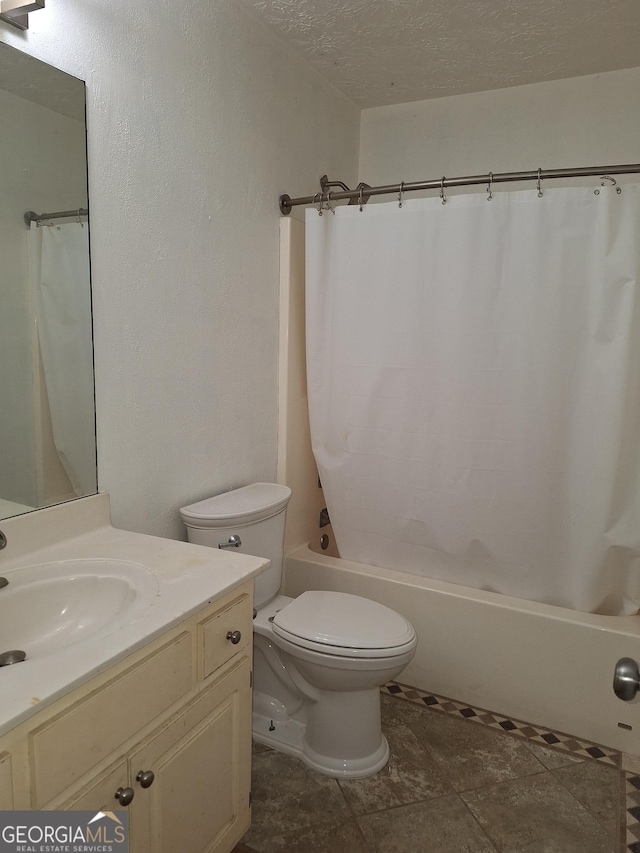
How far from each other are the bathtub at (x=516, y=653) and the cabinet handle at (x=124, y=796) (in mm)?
1322

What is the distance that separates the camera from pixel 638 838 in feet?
5.02

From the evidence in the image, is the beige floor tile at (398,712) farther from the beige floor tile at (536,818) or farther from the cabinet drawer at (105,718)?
the cabinet drawer at (105,718)

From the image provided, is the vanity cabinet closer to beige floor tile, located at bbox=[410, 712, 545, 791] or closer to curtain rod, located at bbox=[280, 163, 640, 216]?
beige floor tile, located at bbox=[410, 712, 545, 791]

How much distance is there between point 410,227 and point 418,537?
113 cm

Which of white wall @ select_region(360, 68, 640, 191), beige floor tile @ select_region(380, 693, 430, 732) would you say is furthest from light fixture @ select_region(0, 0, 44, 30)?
beige floor tile @ select_region(380, 693, 430, 732)

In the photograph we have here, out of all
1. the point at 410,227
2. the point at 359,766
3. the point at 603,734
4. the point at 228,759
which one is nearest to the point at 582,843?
the point at 603,734

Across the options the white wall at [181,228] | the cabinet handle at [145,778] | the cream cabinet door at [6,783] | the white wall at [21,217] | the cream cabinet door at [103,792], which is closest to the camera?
the cream cabinet door at [6,783]

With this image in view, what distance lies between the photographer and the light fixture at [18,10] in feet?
3.68

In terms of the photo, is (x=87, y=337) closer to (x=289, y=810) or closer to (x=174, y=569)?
(x=174, y=569)

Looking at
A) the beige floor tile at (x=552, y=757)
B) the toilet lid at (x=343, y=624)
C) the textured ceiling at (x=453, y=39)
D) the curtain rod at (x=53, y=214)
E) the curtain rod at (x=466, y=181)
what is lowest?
the beige floor tile at (x=552, y=757)

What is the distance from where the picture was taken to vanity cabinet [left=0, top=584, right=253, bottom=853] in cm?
86

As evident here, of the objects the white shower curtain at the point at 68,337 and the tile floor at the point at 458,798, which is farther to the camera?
the tile floor at the point at 458,798

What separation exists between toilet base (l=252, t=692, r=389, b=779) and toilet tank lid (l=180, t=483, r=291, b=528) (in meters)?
0.69

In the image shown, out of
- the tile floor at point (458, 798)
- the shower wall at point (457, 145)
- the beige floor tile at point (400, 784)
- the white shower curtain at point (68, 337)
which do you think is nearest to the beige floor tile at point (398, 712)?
the tile floor at point (458, 798)
